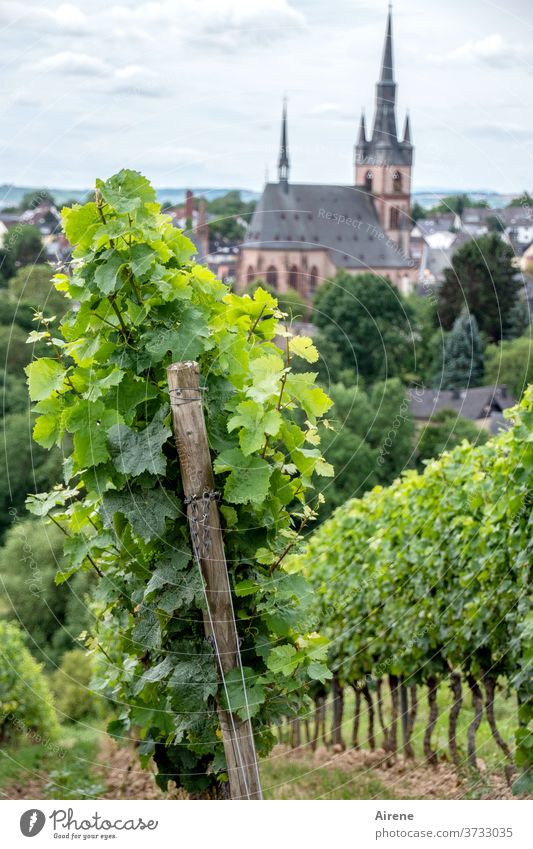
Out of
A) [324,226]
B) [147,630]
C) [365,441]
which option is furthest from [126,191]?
[324,226]

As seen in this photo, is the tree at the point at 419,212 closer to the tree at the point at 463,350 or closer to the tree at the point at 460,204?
the tree at the point at 463,350

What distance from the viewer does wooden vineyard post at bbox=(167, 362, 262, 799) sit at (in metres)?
3.05

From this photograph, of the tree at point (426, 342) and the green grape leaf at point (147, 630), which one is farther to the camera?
the tree at point (426, 342)

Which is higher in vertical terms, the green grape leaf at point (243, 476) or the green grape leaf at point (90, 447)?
the green grape leaf at point (90, 447)

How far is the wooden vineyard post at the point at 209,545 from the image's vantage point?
3053mm

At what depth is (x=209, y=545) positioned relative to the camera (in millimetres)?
3162

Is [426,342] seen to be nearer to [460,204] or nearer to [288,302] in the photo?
[460,204]

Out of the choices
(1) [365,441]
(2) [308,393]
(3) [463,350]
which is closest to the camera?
(2) [308,393]

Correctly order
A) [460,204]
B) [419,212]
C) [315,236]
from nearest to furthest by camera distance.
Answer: [460,204], [419,212], [315,236]

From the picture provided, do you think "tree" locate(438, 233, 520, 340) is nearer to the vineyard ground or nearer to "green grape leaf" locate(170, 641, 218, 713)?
the vineyard ground

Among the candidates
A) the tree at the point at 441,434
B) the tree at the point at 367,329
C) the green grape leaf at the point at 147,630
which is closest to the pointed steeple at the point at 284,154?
the green grape leaf at the point at 147,630

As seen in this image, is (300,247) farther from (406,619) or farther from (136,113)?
(136,113)

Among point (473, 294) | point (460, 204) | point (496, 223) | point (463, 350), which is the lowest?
point (496, 223)

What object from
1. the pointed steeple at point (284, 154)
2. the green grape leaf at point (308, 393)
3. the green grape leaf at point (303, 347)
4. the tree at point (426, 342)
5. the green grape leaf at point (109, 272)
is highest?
the tree at point (426, 342)
